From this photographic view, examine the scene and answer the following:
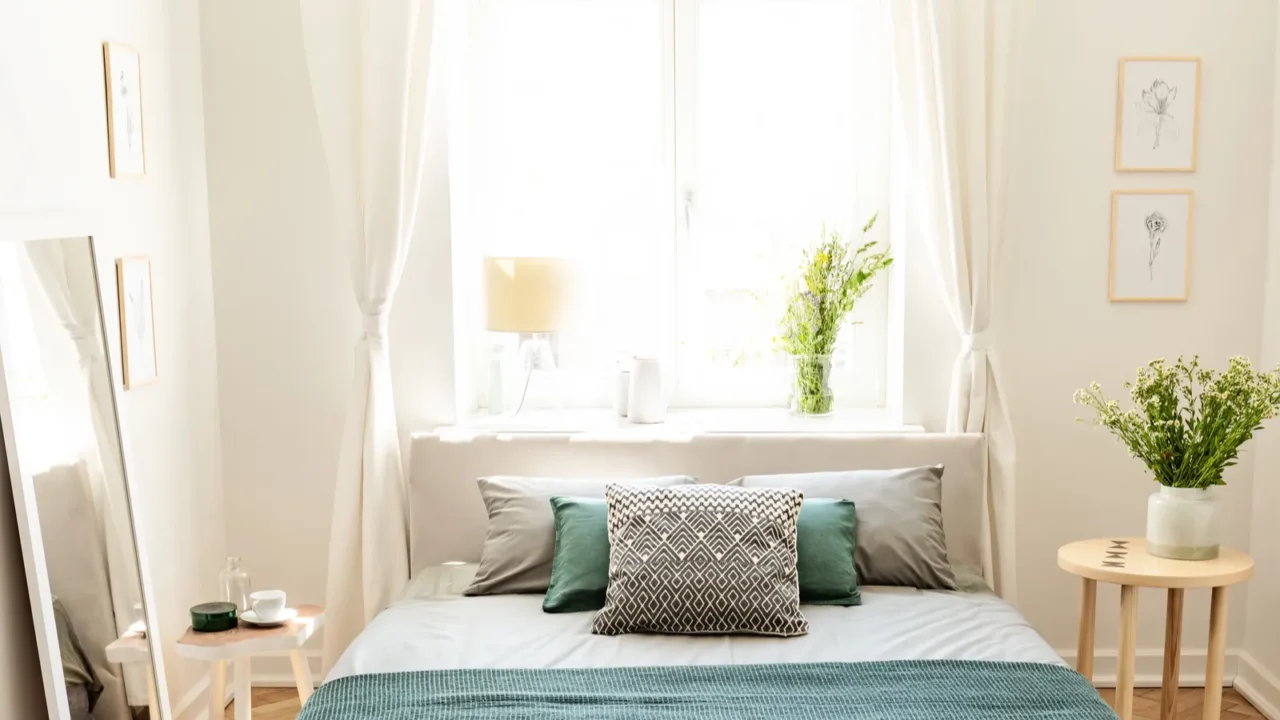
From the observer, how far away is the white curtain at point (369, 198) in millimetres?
3459

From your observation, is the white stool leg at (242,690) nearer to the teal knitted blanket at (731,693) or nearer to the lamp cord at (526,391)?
the teal knitted blanket at (731,693)

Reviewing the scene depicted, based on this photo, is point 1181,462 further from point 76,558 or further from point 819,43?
point 76,558

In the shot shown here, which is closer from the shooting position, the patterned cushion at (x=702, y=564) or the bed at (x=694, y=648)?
the bed at (x=694, y=648)

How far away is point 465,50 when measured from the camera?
3.88 m

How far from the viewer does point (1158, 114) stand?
3631mm

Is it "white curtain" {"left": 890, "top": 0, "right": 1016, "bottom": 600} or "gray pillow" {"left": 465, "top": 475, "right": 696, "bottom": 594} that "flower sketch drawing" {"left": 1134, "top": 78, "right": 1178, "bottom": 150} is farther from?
"gray pillow" {"left": 465, "top": 475, "right": 696, "bottom": 594}

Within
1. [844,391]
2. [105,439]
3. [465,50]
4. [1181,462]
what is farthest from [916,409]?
[105,439]

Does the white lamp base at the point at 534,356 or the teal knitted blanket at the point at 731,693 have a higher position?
the white lamp base at the point at 534,356

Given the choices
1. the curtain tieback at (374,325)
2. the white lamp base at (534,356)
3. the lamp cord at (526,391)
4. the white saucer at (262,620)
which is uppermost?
the curtain tieback at (374,325)

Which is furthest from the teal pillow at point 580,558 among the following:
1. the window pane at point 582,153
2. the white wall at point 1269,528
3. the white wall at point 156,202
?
the white wall at point 1269,528

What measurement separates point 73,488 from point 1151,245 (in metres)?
3.17

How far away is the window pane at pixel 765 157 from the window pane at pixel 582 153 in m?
0.14

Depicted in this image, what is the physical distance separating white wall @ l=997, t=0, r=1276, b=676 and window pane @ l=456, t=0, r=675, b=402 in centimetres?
120

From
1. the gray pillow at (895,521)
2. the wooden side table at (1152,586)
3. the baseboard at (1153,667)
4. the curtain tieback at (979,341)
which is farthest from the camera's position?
the baseboard at (1153,667)
